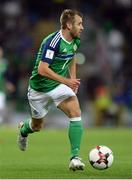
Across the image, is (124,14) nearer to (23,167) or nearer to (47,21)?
(47,21)

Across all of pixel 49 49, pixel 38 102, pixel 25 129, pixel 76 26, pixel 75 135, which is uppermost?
pixel 76 26

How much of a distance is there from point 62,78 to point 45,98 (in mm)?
795

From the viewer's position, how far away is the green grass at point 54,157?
9227 millimetres

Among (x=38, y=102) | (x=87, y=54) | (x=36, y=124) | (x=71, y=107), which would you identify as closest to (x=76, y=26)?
(x=71, y=107)

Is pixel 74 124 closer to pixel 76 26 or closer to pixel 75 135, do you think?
pixel 75 135

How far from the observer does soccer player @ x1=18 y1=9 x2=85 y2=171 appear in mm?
9859

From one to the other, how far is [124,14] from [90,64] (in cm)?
250

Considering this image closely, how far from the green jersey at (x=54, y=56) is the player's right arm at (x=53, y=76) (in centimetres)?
7

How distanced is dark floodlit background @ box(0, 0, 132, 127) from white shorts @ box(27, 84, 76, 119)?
1197 cm

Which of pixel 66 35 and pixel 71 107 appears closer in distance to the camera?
pixel 71 107

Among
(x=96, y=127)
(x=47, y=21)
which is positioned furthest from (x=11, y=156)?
(x=47, y=21)

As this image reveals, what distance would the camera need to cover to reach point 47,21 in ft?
80.4

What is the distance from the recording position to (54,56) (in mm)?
10180

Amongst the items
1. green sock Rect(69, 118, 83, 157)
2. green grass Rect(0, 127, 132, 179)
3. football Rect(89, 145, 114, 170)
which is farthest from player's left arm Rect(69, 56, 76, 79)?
football Rect(89, 145, 114, 170)
